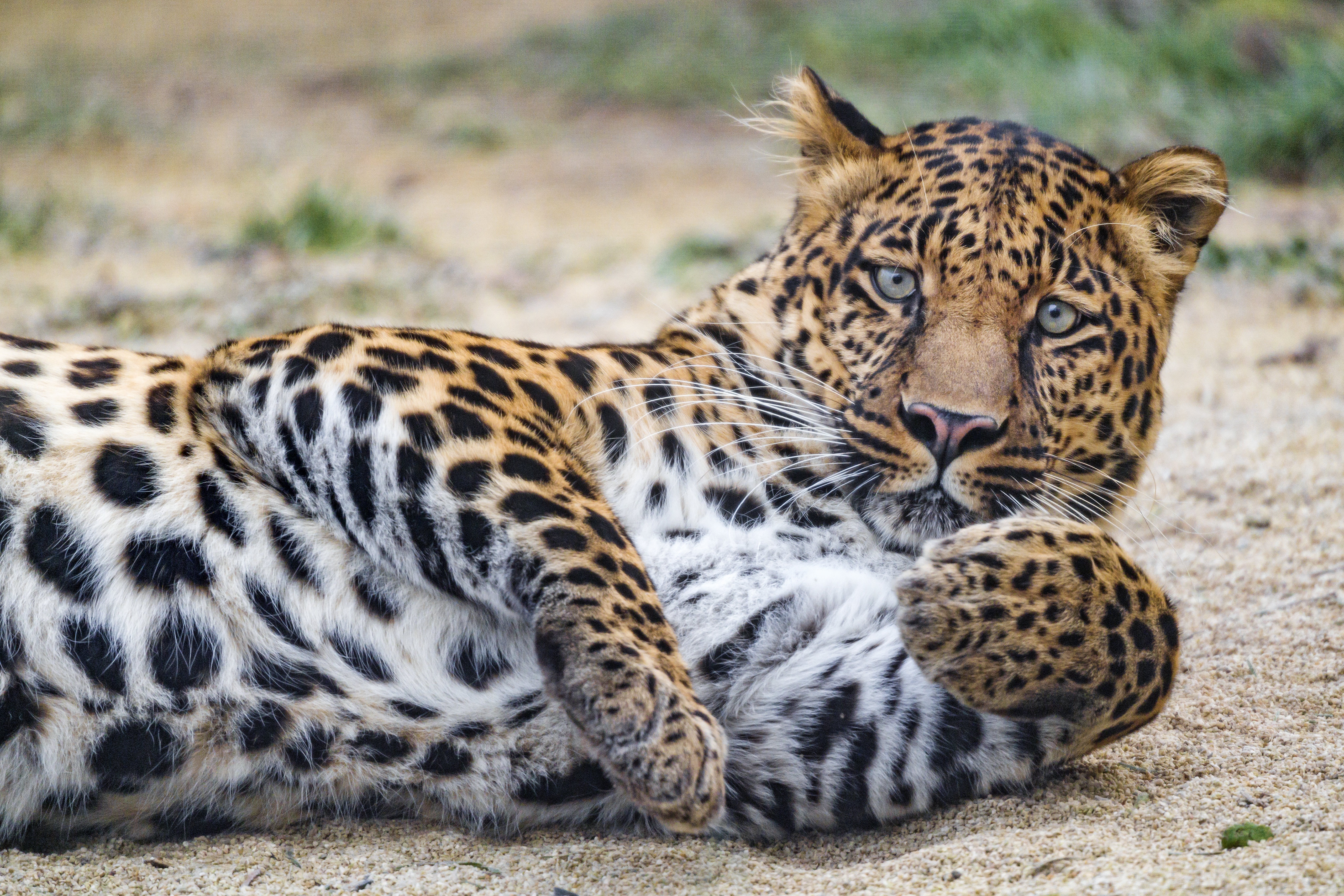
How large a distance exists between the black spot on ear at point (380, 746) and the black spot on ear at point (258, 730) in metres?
0.19

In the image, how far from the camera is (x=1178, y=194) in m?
4.00

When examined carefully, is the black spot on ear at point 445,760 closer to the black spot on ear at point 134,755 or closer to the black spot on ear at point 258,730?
the black spot on ear at point 258,730

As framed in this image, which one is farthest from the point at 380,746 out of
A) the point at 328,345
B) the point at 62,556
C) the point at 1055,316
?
the point at 1055,316

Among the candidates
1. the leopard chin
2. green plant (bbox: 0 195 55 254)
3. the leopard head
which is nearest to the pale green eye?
the leopard head

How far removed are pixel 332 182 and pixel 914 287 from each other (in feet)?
30.8

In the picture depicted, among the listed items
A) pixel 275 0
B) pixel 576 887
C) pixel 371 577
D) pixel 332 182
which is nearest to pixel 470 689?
pixel 371 577

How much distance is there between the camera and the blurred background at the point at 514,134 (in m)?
8.45

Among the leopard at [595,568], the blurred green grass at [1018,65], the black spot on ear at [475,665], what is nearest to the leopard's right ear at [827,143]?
the leopard at [595,568]

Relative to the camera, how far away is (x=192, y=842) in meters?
3.13

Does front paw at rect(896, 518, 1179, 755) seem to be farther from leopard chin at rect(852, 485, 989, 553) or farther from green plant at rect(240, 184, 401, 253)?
green plant at rect(240, 184, 401, 253)

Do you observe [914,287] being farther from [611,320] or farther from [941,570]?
[611,320]

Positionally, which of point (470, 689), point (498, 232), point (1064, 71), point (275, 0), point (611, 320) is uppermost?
point (275, 0)

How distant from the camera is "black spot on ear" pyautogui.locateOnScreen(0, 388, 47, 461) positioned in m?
3.25

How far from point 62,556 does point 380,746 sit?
92 cm
